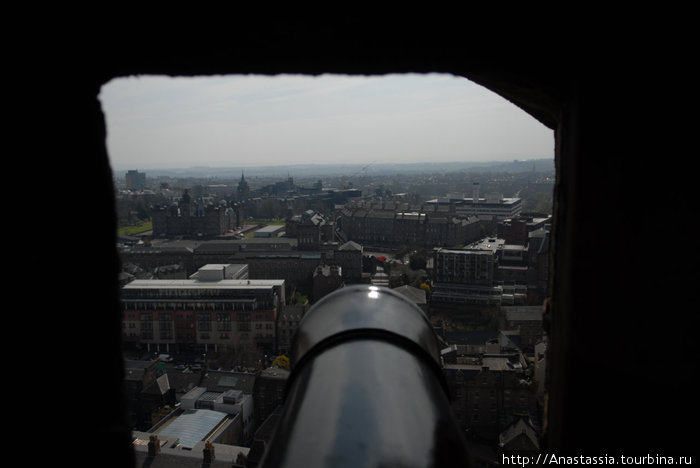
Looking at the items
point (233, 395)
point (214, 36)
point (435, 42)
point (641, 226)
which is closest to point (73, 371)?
point (214, 36)

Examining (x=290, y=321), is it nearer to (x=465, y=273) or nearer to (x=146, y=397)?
(x=146, y=397)

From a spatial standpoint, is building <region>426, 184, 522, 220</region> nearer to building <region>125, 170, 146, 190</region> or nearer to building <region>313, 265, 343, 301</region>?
building <region>313, 265, 343, 301</region>

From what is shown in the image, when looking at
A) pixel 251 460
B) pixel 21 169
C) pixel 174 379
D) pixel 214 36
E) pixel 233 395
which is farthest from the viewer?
pixel 174 379

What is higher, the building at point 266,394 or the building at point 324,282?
the building at point 324,282

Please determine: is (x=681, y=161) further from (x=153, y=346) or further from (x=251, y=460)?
(x=153, y=346)

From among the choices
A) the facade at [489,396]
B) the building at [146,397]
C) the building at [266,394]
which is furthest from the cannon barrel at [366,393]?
the building at [146,397]

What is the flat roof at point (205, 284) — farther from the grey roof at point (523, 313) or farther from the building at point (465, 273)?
the grey roof at point (523, 313)
